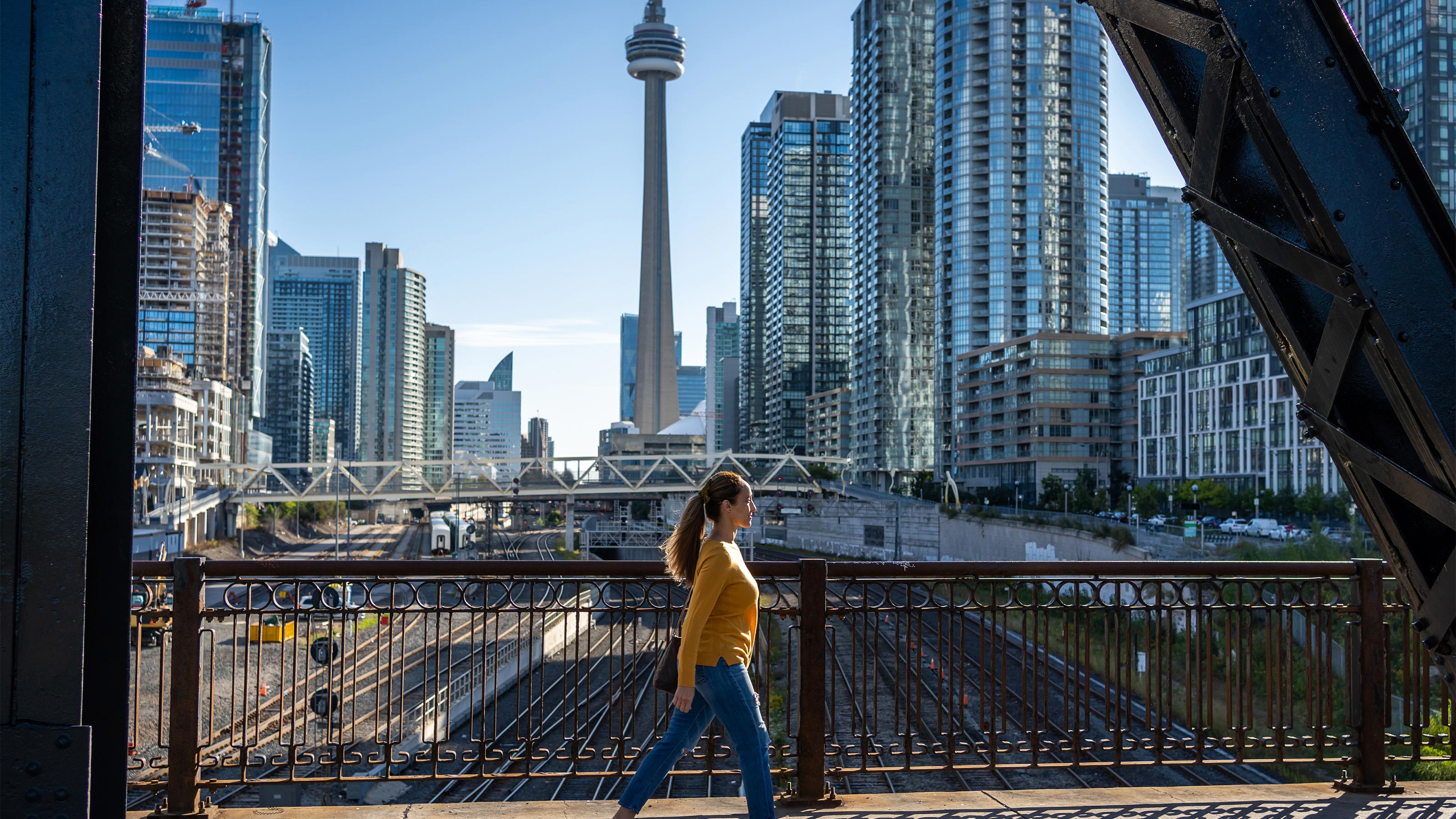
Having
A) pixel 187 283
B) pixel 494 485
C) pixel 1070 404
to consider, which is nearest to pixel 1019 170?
pixel 1070 404

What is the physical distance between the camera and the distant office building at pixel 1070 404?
91.6 meters

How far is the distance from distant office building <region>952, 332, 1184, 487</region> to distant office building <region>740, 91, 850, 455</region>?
83.9 m

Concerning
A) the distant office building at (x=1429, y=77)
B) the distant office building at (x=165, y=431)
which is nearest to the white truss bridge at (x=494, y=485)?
the distant office building at (x=165, y=431)

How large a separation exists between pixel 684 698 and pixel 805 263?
611 feet

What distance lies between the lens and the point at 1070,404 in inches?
3642

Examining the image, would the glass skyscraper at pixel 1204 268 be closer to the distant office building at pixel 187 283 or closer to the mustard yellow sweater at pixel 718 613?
the distant office building at pixel 187 283

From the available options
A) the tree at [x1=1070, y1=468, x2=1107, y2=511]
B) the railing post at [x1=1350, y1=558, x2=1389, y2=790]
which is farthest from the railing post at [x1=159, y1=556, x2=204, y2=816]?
the tree at [x1=1070, y1=468, x2=1107, y2=511]

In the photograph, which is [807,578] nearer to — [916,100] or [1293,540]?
[1293,540]

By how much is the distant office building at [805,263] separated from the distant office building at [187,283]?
8823cm

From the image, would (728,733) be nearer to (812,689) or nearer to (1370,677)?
(812,689)

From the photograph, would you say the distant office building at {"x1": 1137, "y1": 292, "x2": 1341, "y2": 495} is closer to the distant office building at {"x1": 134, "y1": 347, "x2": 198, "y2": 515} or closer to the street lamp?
the street lamp

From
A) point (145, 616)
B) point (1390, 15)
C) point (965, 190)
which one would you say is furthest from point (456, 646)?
point (965, 190)

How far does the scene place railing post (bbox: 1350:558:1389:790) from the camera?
5664 millimetres

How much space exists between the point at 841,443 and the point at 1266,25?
14360 cm
